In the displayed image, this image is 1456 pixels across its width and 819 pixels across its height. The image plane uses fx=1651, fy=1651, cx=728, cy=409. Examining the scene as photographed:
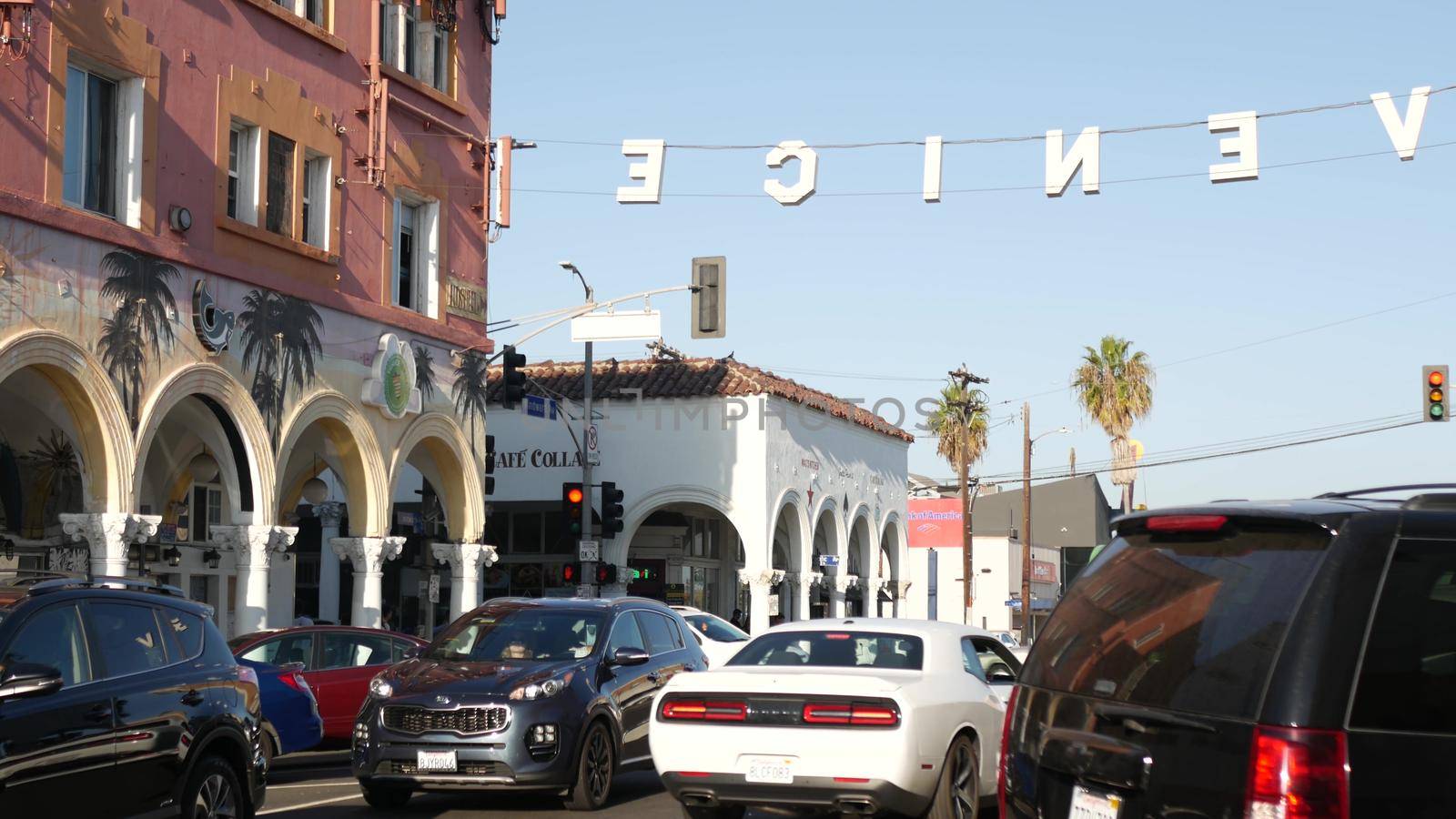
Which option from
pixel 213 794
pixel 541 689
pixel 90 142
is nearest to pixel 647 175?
pixel 90 142

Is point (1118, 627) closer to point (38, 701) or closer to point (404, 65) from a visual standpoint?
point (38, 701)

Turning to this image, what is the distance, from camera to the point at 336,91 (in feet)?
83.4

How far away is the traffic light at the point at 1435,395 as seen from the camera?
29.5m

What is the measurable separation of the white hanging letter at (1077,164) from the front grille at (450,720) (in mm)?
10074

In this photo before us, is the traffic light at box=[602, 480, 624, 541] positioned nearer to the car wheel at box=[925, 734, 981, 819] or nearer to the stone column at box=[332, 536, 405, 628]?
the stone column at box=[332, 536, 405, 628]

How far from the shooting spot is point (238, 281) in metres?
22.9

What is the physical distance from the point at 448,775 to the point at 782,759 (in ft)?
10.7

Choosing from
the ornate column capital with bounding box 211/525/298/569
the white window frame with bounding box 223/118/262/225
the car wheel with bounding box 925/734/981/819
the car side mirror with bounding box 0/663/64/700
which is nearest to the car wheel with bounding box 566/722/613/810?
the car wheel with bounding box 925/734/981/819

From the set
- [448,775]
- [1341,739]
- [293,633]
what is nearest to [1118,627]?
[1341,739]

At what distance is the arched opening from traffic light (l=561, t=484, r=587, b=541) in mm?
10388

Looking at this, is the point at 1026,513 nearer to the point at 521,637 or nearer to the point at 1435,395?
the point at 1435,395

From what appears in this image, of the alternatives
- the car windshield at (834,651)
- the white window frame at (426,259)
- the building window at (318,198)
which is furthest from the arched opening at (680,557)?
the car windshield at (834,651)

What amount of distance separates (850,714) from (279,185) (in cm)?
1651

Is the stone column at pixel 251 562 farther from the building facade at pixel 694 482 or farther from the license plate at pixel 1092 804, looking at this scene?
the license plate at pixel 1092 804
